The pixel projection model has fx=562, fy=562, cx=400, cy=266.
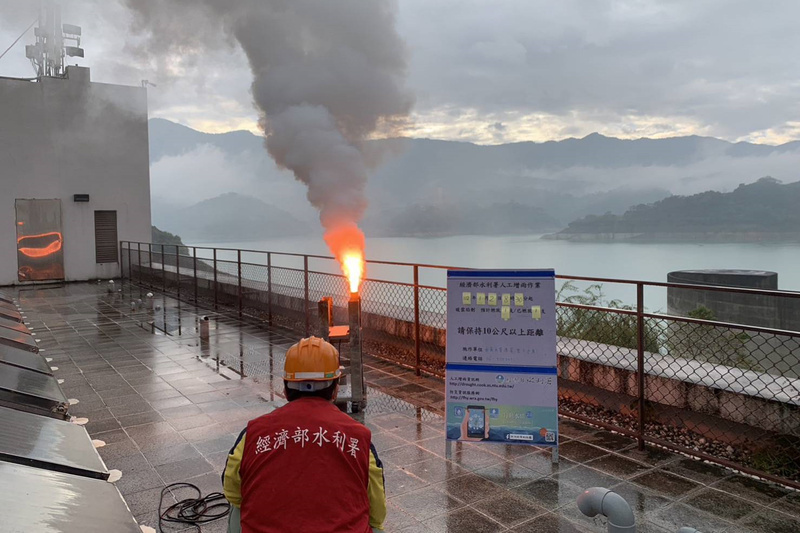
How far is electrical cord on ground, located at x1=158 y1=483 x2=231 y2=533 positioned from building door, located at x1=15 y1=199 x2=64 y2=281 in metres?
21.5

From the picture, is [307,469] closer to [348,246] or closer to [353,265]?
[353,265]

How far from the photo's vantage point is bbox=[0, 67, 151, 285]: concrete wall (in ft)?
69.3

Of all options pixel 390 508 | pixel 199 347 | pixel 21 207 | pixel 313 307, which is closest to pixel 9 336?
pixel 199 347

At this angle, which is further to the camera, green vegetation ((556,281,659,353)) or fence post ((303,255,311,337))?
fence post ((303,255,311,337))

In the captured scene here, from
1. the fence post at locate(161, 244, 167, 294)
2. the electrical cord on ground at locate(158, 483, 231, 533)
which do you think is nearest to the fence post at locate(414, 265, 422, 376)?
the electrical cord on ground at locate(158, 483, 231, 533)

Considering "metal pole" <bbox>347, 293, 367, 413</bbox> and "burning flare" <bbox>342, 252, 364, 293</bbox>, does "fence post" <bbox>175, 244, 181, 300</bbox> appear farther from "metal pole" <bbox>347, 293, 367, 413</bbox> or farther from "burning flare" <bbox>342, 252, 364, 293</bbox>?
"metal pole" <bbox>347, 293, 367, 413</bbox>

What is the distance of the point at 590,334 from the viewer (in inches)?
303

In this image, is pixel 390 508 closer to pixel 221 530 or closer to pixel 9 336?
pixel 221 530

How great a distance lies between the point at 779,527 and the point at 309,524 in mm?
3167

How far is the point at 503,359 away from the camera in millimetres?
4652

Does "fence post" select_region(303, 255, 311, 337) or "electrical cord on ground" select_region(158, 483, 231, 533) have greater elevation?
"fence post" select_region(303, 255, 311, 337)

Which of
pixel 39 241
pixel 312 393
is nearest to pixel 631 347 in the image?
pixel 312 393

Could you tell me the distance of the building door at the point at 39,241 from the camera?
2134cm

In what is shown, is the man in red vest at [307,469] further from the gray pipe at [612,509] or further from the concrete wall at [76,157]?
the concrete wall at [76,157]
